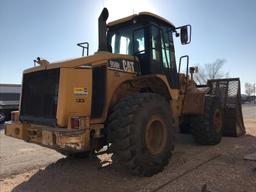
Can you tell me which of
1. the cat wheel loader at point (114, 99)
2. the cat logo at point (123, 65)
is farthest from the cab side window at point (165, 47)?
the cat logo at point (123, 65)

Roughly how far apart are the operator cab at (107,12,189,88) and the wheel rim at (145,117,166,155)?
4.31ft

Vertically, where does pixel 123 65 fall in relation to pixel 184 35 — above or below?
below

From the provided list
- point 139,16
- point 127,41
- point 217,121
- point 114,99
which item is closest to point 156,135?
point 114,99

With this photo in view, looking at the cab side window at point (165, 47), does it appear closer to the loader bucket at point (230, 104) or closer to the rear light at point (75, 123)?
the rear light at point (75, 123)

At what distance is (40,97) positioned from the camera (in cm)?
574

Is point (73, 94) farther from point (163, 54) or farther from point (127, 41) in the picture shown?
point (163, 54)

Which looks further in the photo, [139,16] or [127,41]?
[127,41]

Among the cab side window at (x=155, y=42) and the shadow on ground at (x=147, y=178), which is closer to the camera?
the shadow on ground at (x=147, y=178)

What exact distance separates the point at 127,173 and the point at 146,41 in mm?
2932

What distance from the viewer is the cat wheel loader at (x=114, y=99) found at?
16.8 ft

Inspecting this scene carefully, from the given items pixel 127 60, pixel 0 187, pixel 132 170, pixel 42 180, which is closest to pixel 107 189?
pixel 132 170

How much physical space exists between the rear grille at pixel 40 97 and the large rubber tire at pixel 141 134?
1105 millimetres

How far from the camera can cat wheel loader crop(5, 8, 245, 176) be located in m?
5.12

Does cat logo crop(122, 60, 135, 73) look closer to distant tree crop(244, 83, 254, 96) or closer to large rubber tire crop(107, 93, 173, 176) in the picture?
large rubber tire crop(107, 93, 173, 176)
